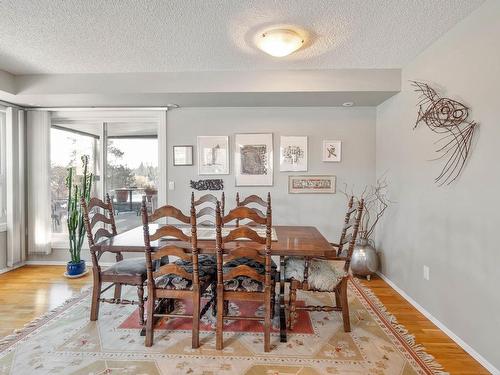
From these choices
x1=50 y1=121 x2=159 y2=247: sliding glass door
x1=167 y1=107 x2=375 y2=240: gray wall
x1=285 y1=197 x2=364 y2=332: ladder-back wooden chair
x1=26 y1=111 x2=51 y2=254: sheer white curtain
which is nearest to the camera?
x1=285 y1=197 x2=364 y2=332: ladder-back wooden chair

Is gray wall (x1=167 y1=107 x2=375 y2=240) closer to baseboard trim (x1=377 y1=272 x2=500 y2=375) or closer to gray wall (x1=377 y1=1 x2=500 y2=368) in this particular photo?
→ gray wall (x1=377 y1=1 x2=500 y2=368)

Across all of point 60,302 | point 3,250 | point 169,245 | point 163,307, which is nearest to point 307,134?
point 169,245

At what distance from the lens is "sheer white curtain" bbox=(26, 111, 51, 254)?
4.04 m

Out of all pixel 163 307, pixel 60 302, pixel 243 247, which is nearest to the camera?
pixel 243 247

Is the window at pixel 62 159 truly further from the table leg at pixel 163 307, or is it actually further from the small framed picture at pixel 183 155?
the table leg at pixel 163 307

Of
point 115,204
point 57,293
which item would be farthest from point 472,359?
point 115,204

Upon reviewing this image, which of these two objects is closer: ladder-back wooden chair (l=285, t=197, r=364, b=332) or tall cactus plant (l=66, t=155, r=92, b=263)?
ladder-back wooden chair (l=285, t=197, r=364, b=332)

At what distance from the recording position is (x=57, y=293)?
124 inches

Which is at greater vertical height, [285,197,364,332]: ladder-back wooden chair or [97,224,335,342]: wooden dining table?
[97,224,335,342]: wooden dining table

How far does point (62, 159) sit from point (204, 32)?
3.03 meters

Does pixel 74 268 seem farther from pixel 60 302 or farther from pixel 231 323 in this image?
pixel 231 323

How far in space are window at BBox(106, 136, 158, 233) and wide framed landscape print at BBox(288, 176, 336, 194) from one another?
191cm

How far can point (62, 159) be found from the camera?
4.25 metres

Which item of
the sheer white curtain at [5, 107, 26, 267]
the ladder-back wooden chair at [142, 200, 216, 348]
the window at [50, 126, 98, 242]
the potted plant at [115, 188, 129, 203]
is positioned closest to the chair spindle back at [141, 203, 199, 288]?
the ladder-back wooden chair at [142, 200, 216, 348]
